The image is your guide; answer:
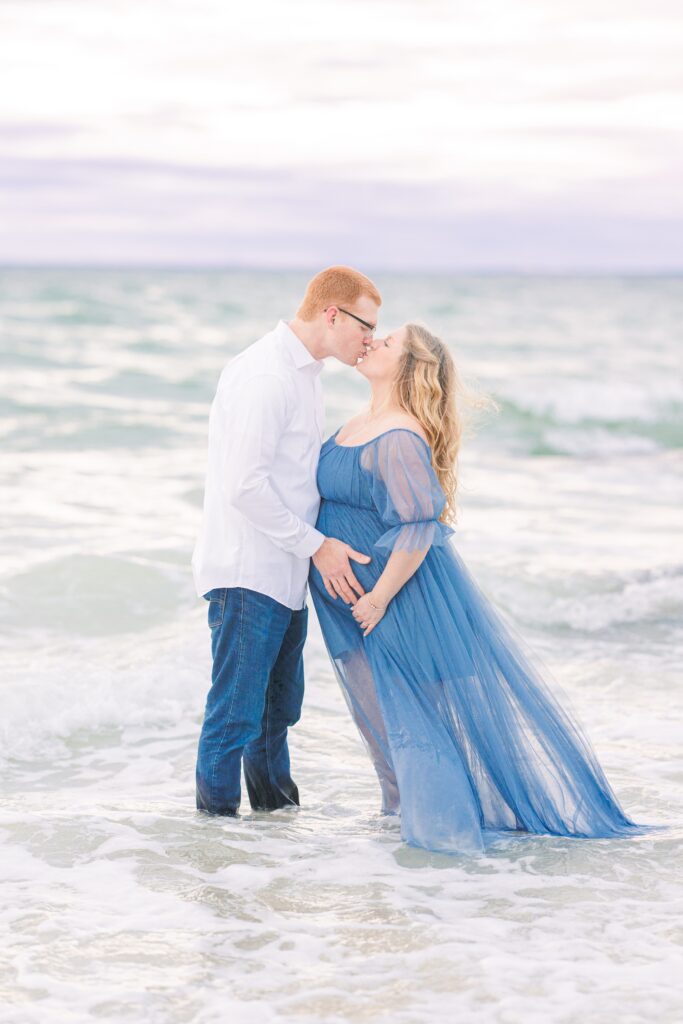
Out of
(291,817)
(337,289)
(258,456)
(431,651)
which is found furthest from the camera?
(291,817)

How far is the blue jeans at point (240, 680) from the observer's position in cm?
403

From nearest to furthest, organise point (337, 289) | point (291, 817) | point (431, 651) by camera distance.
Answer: point (337, 289) → point (431, 651) → point (291, 817)

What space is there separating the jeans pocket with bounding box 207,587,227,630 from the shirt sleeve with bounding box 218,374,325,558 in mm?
267

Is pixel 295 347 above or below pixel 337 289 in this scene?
below

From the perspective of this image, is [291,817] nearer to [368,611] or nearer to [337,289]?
[368,611]

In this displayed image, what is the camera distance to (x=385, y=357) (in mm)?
4082

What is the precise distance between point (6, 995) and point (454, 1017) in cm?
119

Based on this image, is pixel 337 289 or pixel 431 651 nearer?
pixel 337 289

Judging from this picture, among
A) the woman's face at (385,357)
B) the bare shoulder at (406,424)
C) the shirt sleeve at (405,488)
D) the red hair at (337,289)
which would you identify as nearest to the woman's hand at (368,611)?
the shirt sleeve at (405,488)

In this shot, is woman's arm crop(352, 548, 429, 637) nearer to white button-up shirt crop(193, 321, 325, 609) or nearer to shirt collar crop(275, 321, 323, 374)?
white button-up shirt crop(193, 321, 325, 609)

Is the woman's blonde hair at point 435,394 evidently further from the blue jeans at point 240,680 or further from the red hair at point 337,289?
the blue jeans at point 240,680

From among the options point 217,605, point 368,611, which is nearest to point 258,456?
point 217,605

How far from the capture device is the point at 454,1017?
305 cm

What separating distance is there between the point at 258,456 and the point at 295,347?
0.43 m
